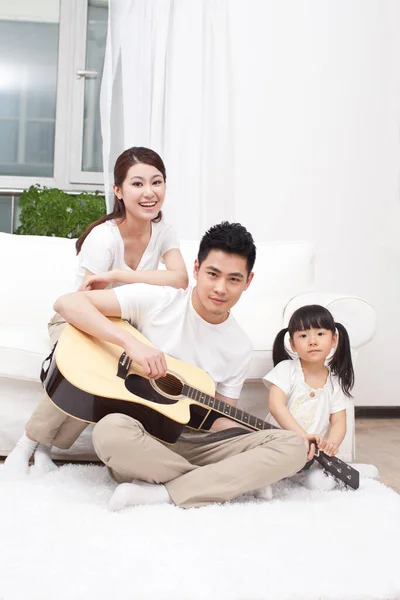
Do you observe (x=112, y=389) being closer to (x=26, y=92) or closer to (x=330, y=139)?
(x=330, y=139)

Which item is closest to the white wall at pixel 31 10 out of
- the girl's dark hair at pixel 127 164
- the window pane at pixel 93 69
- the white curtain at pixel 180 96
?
the window pane at pixel 93 69

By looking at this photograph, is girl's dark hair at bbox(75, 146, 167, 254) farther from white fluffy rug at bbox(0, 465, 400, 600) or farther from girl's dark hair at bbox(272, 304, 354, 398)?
white fluffy rug at bbox(0, 465, 400, 600)

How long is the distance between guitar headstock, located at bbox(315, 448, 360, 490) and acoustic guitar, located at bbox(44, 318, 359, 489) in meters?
0.20

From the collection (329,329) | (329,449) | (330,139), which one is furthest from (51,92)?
(329,449)

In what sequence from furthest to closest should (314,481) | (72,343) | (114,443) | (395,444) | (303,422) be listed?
(395,444)
(303,422)
(314,481)
(72,343)
(114,443)

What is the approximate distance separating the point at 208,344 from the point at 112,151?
172 cm

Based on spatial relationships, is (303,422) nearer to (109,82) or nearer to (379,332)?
(379,332)

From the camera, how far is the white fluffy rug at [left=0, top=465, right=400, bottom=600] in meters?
1.33

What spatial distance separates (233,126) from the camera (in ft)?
11.7

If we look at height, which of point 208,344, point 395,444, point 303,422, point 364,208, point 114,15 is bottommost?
point 395,444

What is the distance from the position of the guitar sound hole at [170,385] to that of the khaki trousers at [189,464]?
134 mm

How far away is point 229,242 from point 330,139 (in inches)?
71.0

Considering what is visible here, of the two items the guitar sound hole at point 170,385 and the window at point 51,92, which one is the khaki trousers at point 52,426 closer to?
the guitar sound hole at point 170,385

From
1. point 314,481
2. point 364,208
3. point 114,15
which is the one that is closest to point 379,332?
point 364,208
